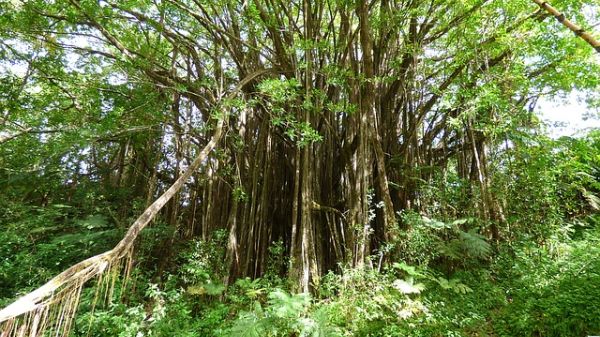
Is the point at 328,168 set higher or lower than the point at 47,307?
higher

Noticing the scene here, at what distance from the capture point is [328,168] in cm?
444

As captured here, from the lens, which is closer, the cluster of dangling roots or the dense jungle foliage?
the cluster of dangling roots

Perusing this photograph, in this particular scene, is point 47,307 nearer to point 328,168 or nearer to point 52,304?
point 52,304

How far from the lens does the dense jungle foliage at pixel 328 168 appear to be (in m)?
2.80

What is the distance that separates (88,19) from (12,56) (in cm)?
184

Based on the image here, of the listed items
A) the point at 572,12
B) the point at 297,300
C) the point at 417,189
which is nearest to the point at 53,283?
the point at 297,300

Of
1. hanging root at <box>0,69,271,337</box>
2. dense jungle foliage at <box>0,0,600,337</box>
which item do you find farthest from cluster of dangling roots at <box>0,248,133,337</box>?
dense jungle foliage at <box>0,0,600,337</box>

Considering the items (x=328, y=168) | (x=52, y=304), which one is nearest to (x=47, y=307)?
(x=52, y=304)

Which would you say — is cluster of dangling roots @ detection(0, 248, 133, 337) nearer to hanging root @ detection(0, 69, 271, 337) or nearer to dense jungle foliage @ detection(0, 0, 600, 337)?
hanging root @ detection(0, 69, 271, 337)

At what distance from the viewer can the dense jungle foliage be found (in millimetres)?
2805

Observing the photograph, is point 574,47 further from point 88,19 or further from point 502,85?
point 88,19

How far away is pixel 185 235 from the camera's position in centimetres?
541

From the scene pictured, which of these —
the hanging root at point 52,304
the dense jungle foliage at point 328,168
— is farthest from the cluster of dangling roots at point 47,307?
the dense jungle foliage at point 328,168

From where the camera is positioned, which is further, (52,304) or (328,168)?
(328,168)
